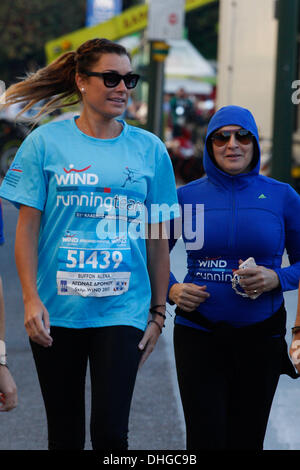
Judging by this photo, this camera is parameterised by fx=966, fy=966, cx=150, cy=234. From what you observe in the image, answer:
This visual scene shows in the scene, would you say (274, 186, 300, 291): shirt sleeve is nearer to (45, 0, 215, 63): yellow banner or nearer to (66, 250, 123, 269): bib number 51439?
(66, 250, 123, 269): bib number 51439

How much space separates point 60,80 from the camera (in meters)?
3.97

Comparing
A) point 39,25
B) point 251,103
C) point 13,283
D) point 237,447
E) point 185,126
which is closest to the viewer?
point 237,447

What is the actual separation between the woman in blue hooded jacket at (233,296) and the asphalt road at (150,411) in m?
1.44

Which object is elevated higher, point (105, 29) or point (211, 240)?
point (105, 29)

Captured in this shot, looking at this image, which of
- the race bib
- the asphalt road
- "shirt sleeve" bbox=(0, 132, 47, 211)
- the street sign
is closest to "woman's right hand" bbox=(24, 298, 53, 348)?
the race bib

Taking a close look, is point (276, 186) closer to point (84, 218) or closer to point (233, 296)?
point (233, 296)

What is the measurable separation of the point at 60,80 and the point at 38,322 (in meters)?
1.08

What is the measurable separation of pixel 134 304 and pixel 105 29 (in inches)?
805

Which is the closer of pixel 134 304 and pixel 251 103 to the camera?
pixel 134 304

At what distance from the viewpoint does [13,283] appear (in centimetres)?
1005

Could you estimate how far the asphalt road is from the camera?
17.1 feet

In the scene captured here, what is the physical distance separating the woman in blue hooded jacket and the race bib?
1.21 feet
